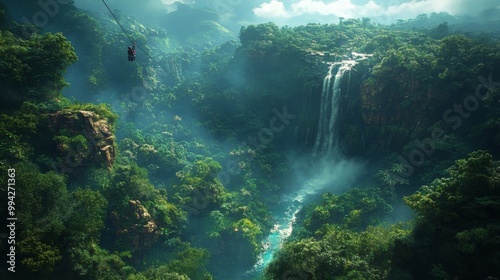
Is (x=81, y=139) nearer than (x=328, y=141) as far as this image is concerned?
Yes

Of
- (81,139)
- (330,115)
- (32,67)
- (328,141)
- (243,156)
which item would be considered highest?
(330,115)

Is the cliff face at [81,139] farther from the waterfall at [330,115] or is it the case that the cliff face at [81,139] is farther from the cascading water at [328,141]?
the waterfall at [330,115]

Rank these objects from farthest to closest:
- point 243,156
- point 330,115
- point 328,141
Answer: point 328,141 < point 330,115 < point 243,156

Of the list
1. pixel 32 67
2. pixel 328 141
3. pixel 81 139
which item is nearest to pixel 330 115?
pixel 328 141

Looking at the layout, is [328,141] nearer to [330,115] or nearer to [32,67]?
[330,115]

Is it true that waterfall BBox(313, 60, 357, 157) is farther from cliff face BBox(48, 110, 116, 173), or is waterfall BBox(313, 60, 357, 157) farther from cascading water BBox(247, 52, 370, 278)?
cliff face BBox(48, 110, 116, 173)

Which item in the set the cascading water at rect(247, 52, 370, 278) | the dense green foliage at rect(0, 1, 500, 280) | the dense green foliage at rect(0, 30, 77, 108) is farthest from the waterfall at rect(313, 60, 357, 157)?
the dense green foliage at rect(0, 30, 77, 108)

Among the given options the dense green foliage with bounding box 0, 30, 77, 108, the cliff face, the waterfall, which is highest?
the waterfall

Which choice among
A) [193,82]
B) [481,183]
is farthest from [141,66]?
[481,183]
